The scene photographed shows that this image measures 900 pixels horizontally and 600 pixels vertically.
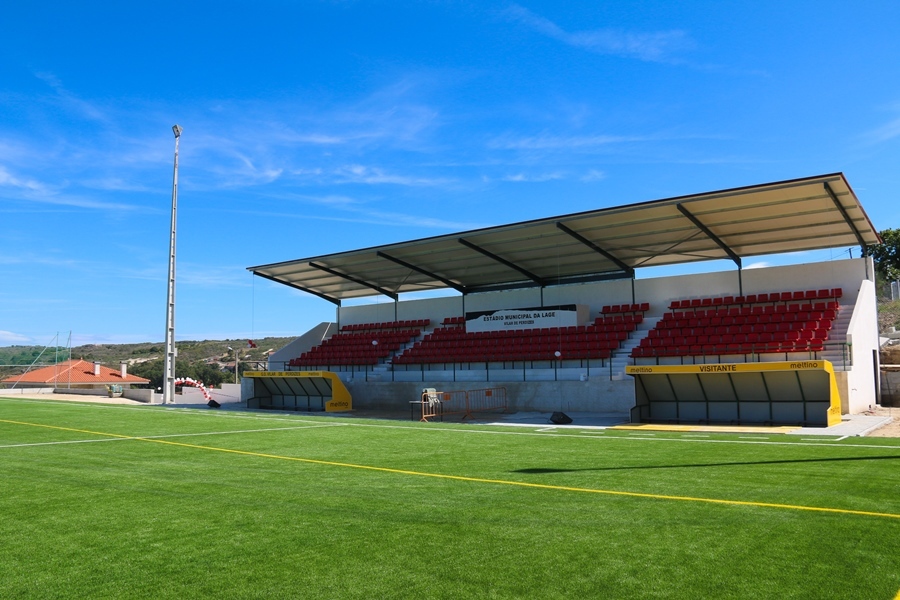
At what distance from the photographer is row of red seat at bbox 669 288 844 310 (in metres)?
25.6

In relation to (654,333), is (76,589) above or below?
below

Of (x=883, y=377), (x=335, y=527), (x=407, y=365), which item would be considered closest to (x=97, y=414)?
(x=407, y=365)

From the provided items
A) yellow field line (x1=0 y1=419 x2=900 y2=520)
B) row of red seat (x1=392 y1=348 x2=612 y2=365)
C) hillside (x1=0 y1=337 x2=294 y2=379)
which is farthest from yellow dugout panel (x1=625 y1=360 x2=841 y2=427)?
hillside (x1=0 y1=337 x2=294 y2=379)

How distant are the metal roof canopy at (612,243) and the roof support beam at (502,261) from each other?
0.19ft

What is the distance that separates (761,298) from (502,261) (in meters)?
10.7

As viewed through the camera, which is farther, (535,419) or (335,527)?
(535,419)

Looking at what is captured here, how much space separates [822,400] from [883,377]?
27.0ft

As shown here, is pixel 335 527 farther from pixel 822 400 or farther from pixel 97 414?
pixel 97 414

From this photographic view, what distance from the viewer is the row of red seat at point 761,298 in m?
25.6

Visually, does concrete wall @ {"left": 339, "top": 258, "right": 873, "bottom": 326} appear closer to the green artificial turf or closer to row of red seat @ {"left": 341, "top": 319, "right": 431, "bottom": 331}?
row of red seat @ {"left": 341, "top": 319, "right": 431, "bottom": 331}

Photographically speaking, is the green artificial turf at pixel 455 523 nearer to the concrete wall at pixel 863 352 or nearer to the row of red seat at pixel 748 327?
the concrete wall at pixel 863 352

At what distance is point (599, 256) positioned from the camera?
30547 mm

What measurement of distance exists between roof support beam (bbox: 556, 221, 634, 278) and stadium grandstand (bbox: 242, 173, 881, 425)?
0.29ft

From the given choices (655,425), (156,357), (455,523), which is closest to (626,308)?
(655,425)
